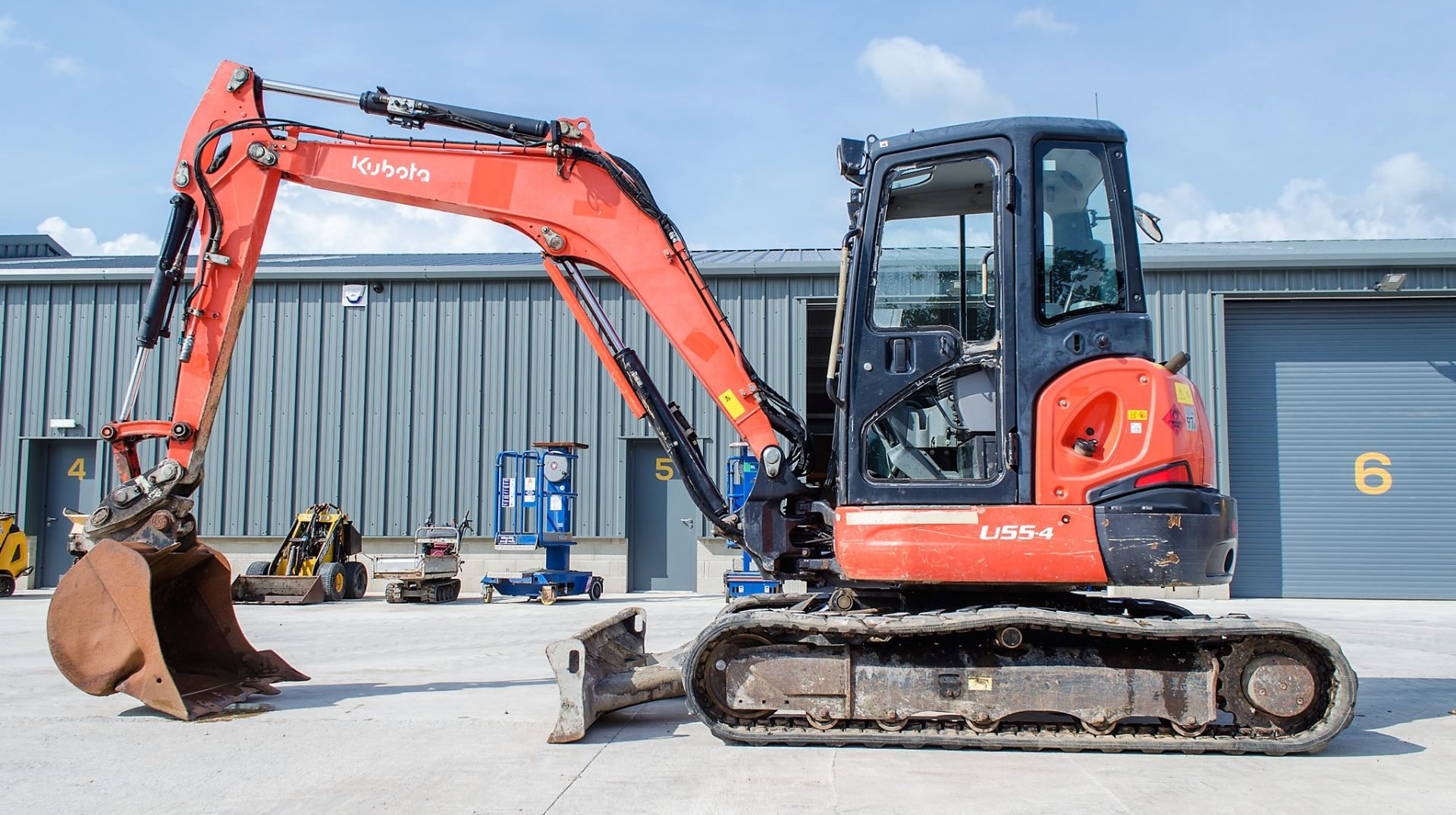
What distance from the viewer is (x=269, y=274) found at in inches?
800

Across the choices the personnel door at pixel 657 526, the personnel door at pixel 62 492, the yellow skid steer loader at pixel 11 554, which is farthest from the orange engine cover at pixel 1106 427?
the personnel door at pixel 62 492

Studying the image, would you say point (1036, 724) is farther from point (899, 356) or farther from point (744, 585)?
point (744, 585)

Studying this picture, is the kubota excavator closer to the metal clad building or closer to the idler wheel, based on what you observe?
the idler wheel

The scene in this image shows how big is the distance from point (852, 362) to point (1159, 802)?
2782mm

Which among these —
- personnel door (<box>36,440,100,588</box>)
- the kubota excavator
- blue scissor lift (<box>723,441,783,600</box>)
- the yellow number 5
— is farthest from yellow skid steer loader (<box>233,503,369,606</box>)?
the yellow number 5

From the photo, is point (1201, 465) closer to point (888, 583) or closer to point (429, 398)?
point (888, 583)

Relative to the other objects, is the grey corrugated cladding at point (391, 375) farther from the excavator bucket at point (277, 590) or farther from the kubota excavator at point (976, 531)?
the kubota excavator at point (976, 531)

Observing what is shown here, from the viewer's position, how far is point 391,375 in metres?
20.3

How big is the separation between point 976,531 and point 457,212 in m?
4.39

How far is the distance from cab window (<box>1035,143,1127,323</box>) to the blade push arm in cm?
211

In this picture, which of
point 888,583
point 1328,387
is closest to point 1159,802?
point 888,583

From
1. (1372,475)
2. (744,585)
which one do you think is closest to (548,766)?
(744,585)

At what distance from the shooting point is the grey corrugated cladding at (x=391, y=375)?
1997 cm

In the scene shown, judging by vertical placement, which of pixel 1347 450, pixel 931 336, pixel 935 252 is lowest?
pixel 1347 450
